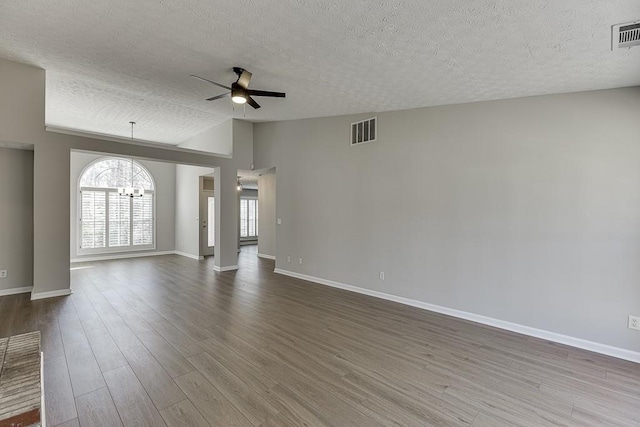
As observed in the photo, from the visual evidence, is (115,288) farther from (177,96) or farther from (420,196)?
(420,196)

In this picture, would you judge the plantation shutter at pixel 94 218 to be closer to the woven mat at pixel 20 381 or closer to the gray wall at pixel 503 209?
the gray wall at pixel 503 209

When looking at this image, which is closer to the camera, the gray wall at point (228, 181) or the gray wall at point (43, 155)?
the gray wall at point (43, 155)

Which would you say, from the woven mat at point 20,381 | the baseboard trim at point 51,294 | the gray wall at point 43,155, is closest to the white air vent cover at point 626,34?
the woven mat at point 20,381

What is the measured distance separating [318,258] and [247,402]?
3.65m

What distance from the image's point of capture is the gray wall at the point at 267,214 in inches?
330

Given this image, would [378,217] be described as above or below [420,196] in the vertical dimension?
below

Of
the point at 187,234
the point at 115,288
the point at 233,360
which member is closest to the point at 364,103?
the point at 233,360

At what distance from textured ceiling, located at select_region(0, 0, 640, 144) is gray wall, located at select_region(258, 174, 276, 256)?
4.16 metres

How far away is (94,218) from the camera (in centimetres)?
792

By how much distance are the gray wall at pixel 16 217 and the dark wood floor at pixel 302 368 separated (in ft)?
2.77

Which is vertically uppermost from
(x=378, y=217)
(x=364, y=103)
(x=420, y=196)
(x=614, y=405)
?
(x=364, y=103)

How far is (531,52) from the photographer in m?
2.55

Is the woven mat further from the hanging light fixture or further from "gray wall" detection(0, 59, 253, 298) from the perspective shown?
the hanging light fixture

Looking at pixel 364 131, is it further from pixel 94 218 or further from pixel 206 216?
pixel 94 218
